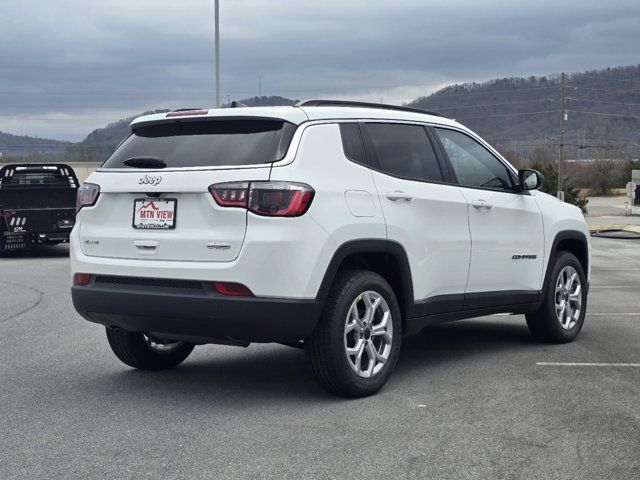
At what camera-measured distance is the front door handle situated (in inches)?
286

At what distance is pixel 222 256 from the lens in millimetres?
5707

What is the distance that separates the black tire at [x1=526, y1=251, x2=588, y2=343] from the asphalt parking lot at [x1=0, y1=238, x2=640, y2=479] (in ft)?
0.38

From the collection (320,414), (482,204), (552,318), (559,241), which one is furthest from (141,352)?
(559,241)

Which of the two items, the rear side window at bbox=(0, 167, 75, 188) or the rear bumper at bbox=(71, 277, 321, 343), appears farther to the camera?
the rear side window at bbox=(0, 167, 75, 188)

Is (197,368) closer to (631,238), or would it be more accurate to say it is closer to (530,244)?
(530,244)

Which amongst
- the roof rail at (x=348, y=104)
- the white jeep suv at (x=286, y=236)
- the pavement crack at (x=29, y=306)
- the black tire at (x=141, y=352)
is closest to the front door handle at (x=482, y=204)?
the white jeep suv at (x=286, y=236)

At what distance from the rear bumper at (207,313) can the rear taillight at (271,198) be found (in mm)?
511

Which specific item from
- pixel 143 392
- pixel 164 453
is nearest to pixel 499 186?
pixel 143 392

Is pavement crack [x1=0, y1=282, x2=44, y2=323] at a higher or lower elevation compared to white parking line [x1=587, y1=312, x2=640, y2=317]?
lower

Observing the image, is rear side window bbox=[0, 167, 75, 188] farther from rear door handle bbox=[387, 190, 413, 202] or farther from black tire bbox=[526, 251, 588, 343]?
rear door handle bbox=[387, 190, 413, 202]

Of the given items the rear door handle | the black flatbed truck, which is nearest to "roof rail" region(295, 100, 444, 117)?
the rear door handle

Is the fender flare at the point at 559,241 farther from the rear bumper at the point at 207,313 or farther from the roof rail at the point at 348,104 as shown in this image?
the rear bumper at the point at 207,313

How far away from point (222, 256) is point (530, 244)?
3.17m

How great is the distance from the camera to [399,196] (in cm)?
643
